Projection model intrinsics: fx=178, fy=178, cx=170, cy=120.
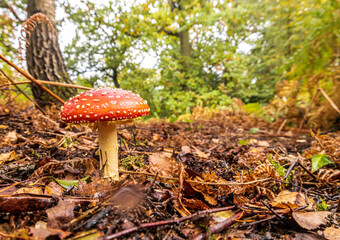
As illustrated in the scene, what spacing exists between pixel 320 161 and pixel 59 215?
94.7 inches

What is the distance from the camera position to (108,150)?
5.84 feet

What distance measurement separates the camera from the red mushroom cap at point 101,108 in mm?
1417

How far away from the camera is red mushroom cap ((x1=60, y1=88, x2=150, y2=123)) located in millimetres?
1417

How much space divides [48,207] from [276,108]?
602 centimetres

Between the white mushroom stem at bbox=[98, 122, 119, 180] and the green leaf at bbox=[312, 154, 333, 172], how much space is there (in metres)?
2.06

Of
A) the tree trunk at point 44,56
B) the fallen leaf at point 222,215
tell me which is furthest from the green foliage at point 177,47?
the fallen leaf at point 222,215

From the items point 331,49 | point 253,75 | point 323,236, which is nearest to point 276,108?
point 331,49

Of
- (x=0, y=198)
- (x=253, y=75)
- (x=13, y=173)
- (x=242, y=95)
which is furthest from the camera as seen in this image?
(x=253, y=75)

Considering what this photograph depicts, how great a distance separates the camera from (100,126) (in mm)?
1784

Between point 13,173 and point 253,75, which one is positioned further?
point 253,75

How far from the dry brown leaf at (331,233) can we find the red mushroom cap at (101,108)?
147 cm

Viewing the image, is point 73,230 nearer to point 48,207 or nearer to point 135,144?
point 48,207

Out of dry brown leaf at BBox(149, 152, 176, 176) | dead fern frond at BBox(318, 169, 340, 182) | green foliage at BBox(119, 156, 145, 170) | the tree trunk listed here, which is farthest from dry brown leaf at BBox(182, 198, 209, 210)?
the tree trunk

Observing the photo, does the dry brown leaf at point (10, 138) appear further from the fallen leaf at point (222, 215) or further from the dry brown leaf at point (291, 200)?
the dry brown leaf at point (291, 200)
